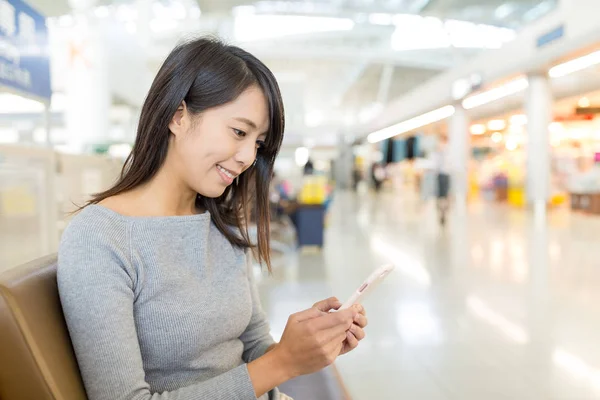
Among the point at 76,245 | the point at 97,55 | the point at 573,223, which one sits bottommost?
the point at 573,223

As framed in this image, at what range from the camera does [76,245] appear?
1003 mm

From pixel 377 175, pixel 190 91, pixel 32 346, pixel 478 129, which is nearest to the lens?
pixel 32 346

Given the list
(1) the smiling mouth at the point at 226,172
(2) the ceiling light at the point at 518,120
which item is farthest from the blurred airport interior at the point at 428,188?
(1) the smiling mouth at the point at 226,172

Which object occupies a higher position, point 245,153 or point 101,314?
point 245,153

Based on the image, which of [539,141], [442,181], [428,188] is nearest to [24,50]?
[442,181]

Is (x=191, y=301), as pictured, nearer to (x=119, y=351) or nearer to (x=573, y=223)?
(x=119, y=351)

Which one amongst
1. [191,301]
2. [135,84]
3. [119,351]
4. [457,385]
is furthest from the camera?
[135,84]

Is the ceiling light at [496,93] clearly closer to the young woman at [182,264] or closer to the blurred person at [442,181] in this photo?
the blurred person at [442,181]

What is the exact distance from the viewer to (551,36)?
1213cm

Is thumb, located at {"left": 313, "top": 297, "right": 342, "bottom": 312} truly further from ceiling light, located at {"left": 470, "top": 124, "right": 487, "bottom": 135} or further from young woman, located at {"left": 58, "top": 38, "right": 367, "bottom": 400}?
ceiling light, located at {"left": 470, "top": 124, "right": 487, "bottom": 135}

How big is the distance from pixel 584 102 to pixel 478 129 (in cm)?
774

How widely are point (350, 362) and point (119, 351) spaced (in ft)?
8.31

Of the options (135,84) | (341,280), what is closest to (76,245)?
(341,280)

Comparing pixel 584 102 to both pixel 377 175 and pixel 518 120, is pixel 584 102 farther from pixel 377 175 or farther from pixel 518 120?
pixel 377 175
